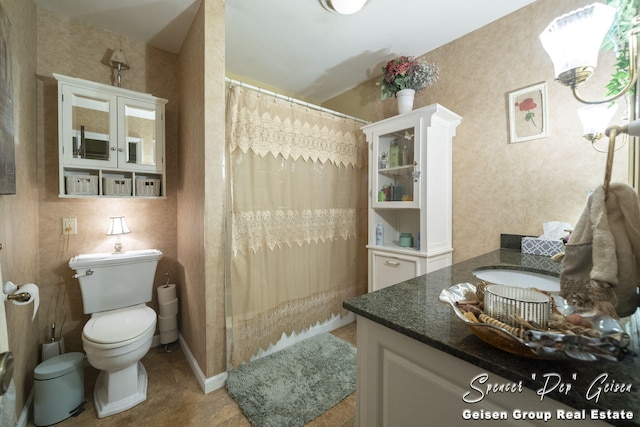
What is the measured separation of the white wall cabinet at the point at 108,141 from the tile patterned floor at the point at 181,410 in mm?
1267

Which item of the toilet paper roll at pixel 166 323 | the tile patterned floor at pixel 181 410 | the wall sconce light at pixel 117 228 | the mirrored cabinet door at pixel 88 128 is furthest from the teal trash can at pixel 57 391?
the mirrored cabinet door at pixel 88 128

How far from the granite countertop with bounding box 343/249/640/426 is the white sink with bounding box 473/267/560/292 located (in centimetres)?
45

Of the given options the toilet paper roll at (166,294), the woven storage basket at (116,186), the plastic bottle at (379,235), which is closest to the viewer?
the woven storage basket at (116,186)

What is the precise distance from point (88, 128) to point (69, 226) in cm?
68

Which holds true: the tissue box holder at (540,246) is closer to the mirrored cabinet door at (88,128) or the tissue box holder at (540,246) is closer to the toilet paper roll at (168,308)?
the toilet paper roll at (168,308)

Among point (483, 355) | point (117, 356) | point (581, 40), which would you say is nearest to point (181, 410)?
point (117, 356)

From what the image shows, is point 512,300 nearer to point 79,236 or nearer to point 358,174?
point 358,174

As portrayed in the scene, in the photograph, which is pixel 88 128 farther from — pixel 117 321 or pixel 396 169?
pixel 396 169

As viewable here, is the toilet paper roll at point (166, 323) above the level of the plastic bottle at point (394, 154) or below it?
below

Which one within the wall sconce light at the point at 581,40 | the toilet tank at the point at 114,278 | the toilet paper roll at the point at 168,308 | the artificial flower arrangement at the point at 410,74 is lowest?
the toilet paper roll at the point at 168,308

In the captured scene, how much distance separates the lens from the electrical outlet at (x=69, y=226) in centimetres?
169

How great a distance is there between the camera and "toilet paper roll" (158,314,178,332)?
75.7 inches

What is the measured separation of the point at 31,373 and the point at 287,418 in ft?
4.85

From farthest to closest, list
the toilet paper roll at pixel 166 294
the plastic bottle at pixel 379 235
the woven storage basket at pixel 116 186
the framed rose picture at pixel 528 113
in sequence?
the plastic bottle at pixel 379 235, the toilet paper roll at pixel 166 294, the woven storage basket at pixel 116 186, the framed rose picture at pixel 528 113
